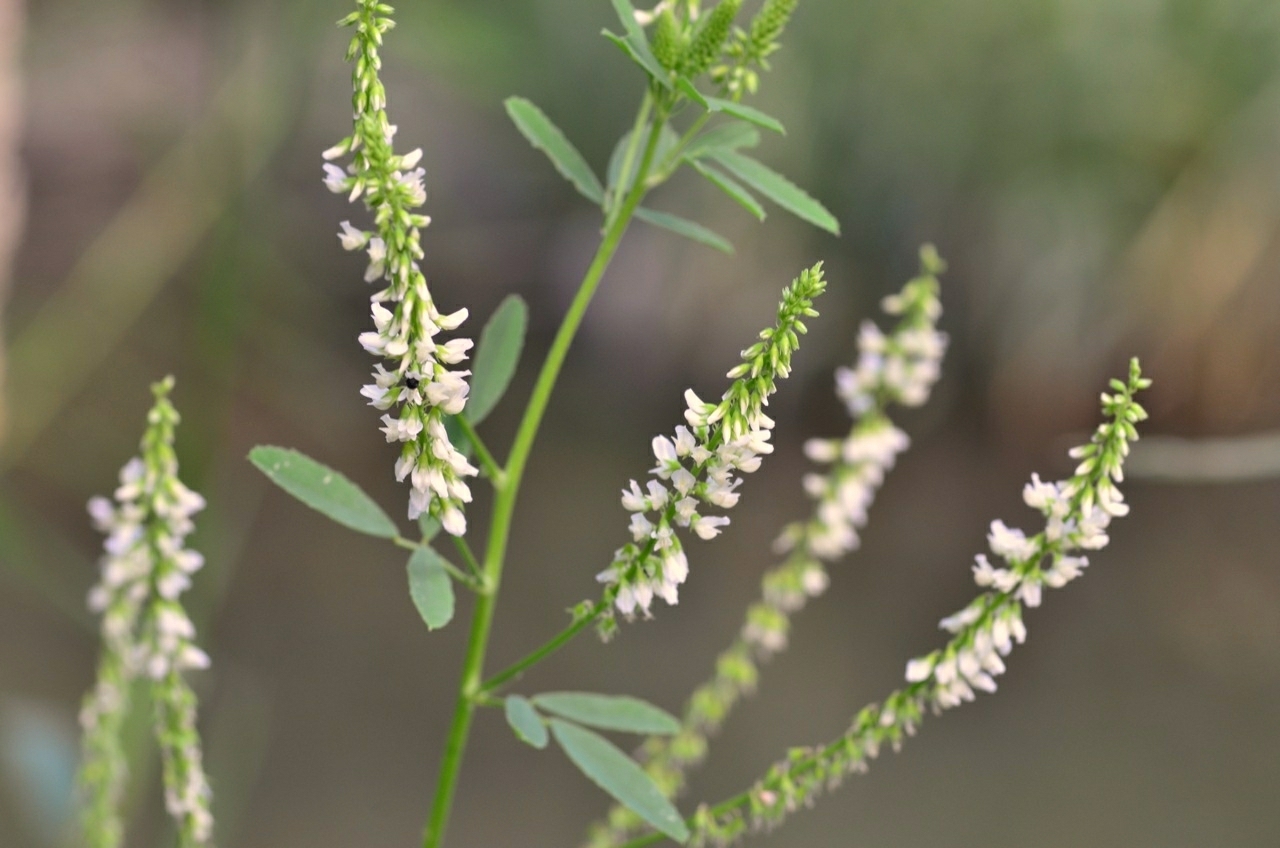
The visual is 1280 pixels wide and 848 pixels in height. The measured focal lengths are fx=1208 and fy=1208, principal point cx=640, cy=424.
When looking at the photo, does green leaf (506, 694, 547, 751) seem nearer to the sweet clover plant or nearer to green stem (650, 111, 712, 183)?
the sweet clover plant

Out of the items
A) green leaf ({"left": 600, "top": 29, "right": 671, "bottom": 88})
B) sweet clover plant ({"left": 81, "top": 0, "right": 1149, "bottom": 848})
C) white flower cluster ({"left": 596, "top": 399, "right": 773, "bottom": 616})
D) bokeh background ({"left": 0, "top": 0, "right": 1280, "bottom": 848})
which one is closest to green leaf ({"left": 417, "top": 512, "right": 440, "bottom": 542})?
sweet clover plant ({"left": 81, "top": 0, "right": 1149, "bottom": 848})

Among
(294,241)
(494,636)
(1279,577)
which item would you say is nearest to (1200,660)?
(1279,577)

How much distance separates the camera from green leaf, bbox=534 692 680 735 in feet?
1.84

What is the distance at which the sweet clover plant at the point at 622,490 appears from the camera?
0.39 metres

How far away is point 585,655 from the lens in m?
2.03

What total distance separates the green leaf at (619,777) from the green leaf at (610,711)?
0.03 feet

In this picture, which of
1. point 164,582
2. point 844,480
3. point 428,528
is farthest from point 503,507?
point 844,480

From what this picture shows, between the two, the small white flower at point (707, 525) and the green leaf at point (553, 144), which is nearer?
the small white flower at point (707, 525)

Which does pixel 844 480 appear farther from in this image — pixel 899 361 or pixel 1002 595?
pixel 1002 595

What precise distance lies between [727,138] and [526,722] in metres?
0.29

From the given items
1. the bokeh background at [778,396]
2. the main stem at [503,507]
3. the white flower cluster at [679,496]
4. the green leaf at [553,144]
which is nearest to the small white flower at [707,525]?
the white flower cluster at [679,496]

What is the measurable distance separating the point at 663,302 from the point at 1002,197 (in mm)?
790

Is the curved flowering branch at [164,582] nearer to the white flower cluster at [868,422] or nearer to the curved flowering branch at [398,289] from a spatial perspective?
the curved flowering branch at [398,289]

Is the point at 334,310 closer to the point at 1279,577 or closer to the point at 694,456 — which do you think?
the point at 1279,577
